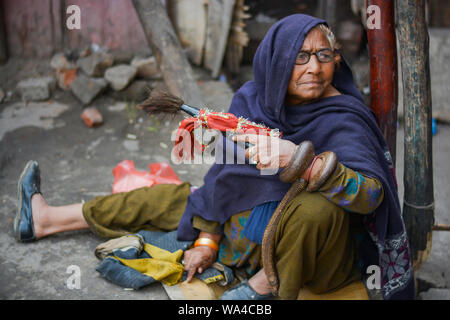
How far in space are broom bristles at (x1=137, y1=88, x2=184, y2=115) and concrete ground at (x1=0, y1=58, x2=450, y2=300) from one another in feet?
2.89

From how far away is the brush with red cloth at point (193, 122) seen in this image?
2.13 meters

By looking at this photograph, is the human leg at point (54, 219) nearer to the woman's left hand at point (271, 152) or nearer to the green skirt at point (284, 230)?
the green skirt at point (284, 230)

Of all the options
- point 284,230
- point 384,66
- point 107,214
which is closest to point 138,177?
point 107,214

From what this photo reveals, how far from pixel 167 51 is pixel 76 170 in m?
1.18

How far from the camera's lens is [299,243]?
6.49 feet

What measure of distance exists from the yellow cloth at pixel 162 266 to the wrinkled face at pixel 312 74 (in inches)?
39.9

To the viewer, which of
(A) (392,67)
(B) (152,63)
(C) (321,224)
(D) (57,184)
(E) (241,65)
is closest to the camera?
(C) (321,224)

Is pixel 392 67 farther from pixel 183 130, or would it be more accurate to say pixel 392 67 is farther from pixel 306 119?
pixel 183 130

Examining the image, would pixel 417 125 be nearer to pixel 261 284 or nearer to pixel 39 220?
pixel 261 284

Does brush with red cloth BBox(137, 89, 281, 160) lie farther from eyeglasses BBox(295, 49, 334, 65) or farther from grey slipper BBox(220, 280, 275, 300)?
grey slipper BBox(220, 280, 275, 300)

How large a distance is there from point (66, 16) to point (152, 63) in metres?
1.00

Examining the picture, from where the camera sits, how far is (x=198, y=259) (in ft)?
7.95

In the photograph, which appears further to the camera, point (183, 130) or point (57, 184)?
point (57, 184)
